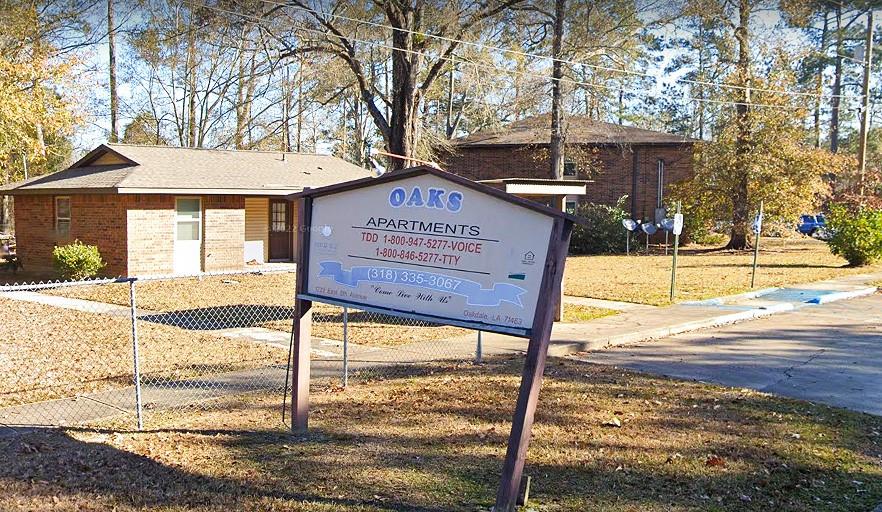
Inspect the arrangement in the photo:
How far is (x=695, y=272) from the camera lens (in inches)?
953

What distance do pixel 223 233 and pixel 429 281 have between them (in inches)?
715

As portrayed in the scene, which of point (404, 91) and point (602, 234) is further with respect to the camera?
point (602, 234)

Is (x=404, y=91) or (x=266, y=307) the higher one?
(x=404, y=91)

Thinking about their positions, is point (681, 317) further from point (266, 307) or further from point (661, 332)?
point (266, 307)

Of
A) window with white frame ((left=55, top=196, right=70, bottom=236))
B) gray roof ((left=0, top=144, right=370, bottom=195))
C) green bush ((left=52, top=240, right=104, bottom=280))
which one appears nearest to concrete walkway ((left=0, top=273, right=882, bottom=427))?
green bush ((left=52, top=240, right=104, bottom=280))

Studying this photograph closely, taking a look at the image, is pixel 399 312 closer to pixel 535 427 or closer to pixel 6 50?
pixel 535 427

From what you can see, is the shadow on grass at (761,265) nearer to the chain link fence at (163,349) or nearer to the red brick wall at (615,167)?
the red brick wall at (615,167)

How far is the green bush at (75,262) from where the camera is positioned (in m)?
19.9

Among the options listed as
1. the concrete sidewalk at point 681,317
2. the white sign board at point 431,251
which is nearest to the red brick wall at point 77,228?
the concrete sidewalk at point 681,317

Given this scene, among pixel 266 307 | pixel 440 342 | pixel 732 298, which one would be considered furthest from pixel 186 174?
pixel 732 298

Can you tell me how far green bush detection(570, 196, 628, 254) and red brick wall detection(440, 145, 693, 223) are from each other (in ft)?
8.57

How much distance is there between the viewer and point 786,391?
29.3 feet

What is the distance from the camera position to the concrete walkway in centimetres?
786

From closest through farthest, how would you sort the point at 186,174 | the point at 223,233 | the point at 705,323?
the point at 705,323, the point at 186,174, the point at 223,233
